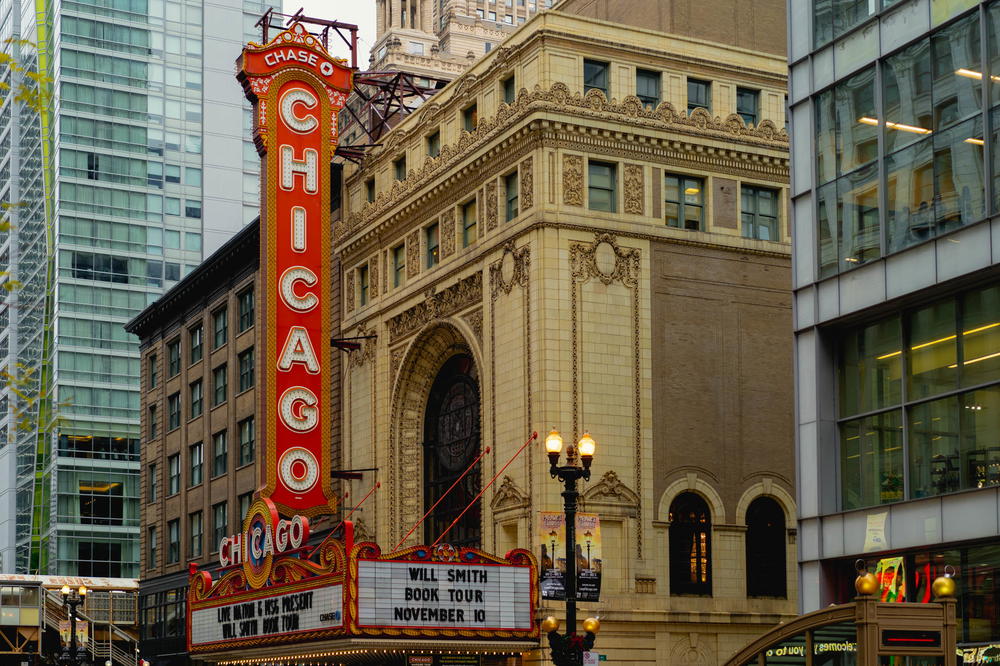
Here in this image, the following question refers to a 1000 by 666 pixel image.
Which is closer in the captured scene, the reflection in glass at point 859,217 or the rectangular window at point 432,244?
the reflection in glass at point 859,217

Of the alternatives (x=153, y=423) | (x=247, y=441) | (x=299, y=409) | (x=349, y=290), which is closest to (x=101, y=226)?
(x=153, y=423)

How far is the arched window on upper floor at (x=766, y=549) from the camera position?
50000 mm

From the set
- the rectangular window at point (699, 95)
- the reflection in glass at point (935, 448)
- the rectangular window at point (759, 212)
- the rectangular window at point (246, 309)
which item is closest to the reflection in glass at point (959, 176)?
the reflection in glass at point (935, 448)

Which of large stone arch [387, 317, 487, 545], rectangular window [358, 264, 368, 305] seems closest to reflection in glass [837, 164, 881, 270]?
large stone arch [387, 317, 487, 545]

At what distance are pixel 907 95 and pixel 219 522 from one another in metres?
49.3

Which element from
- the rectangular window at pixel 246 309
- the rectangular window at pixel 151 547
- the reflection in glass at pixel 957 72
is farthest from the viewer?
the rectangular window at pixel 151 547

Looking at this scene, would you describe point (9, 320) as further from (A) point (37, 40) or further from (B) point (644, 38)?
(B) point (644, 38)

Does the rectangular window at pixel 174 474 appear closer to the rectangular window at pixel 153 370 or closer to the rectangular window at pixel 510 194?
the rectangular window at pixel 153 370

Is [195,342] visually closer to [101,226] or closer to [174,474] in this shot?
[174,474]

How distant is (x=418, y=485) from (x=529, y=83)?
600 inches

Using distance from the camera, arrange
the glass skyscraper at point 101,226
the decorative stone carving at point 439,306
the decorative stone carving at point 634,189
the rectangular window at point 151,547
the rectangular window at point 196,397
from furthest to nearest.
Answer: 1. the glass skyscraper at point 101,226
2. the rectangular window at point 151,547
3. the rectangular window at point 196,397
4. the decorative stone carving at point 439,306
5. the decorative stone carving at point 634,189

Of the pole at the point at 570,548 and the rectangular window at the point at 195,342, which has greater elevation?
the rectangular window at the point at 195,342

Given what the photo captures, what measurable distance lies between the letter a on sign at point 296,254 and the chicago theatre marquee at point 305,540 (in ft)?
0.15

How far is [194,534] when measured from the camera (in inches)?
3036
